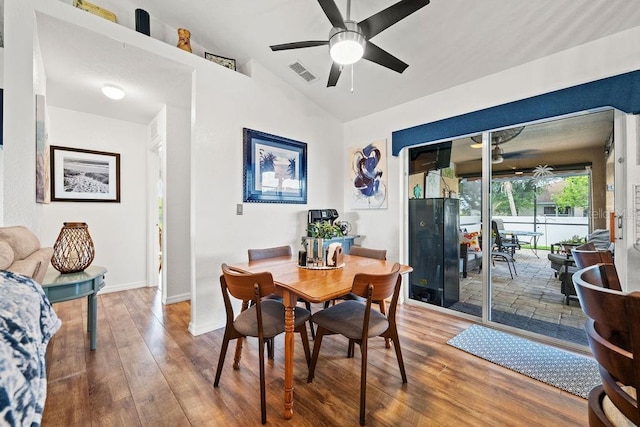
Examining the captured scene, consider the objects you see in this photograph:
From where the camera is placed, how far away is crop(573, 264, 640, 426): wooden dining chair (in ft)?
2.05

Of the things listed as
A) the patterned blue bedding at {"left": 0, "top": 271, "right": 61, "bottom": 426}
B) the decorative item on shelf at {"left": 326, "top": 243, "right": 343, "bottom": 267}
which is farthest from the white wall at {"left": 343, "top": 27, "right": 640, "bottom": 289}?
the patterned blue bedding at {"left": 0, "top": 271, "right": 61, "bottom": 426}

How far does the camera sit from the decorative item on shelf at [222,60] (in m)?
2.82

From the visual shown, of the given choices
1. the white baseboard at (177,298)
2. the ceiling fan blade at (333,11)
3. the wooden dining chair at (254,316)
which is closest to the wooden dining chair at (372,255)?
the wooden dining chair at (254,316)

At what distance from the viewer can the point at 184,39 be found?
261 centimetres

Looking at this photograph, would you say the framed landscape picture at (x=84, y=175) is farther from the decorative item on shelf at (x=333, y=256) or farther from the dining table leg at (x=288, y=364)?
the dining table leg at (x=288, y=364)

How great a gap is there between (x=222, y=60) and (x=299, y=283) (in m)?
2.60

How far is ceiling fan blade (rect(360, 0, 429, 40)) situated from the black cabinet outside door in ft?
6.82

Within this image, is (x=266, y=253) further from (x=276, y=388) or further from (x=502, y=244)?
(x=502, y=244)

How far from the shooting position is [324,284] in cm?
160

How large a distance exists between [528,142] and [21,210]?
13.9 ft

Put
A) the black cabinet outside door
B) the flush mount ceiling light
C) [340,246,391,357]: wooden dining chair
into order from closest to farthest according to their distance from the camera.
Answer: [340,246,391,357]: wooden dining chair
the flush mount ceiling light
the black cabinet outside door

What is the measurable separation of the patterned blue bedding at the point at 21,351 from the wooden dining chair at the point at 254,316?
2.54ft

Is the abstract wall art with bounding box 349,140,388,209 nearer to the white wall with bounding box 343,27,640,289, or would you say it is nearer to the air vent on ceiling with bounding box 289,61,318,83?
the white wall with bounding box 343,27,640,289

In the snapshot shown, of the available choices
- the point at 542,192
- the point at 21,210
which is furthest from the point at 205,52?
the point at 542,192
